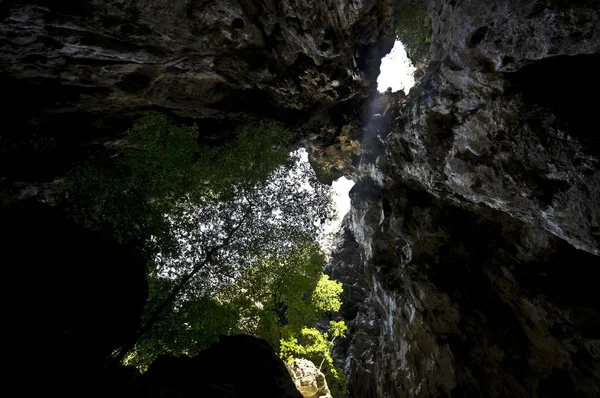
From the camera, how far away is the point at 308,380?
13.2 metres

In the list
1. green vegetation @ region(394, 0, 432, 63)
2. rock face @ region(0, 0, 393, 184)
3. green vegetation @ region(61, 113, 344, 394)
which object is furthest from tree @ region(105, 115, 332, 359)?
green vegetation @ region(394, 0, 432, 63)

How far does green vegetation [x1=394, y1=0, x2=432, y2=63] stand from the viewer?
1620 centimetres

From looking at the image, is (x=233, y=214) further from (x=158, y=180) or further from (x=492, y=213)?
(x=492, y=213)

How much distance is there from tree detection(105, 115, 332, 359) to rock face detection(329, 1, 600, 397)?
199 inches

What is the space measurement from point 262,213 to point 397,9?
14310 millimetres

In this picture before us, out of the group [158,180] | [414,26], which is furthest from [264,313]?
[414,26]

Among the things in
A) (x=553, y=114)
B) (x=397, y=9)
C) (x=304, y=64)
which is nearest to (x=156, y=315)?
(x=304, y=64)

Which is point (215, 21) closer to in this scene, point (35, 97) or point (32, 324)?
point (35, 97)

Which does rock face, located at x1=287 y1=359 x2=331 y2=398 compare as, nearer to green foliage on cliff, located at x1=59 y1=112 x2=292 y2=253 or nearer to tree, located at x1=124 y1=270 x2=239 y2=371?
tree, located at x1=124 y1=270 x2=239 y2=371

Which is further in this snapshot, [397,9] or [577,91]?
[397,9]

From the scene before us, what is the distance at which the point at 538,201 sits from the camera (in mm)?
6879

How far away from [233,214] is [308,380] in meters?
8.61

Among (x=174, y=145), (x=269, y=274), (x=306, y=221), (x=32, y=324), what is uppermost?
(x=174, y=145)

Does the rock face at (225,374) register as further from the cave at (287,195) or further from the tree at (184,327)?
the tree at (184,327)
